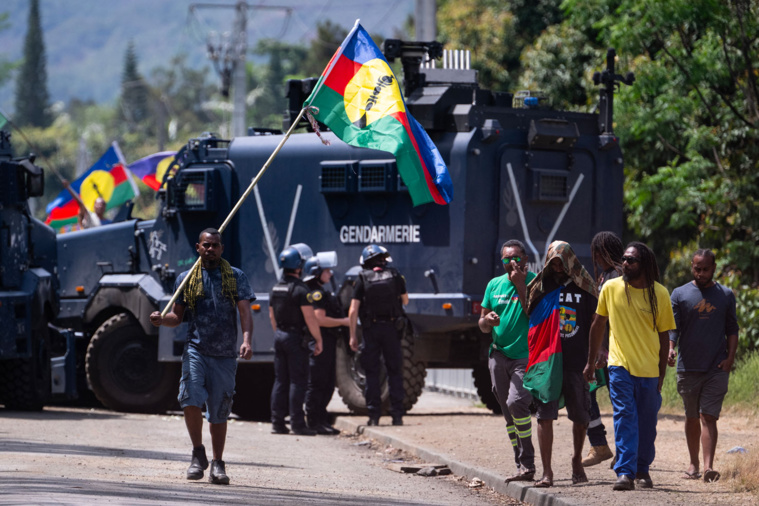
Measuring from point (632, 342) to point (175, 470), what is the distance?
3.65m

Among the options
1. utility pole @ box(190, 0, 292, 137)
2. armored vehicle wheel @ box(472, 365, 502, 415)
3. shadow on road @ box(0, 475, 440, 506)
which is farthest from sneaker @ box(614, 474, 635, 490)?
utility pole @ box(190, 0, 292, 137)

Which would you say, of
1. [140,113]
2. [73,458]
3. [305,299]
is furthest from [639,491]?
[140,113]

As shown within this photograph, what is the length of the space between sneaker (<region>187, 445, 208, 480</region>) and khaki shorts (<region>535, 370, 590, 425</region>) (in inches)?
96.7

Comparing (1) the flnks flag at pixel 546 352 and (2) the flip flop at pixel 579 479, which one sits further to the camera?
(2) the flip flop at pixel 579 479

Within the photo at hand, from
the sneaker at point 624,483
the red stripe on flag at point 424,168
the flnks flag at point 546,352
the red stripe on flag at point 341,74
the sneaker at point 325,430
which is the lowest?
the sneaker at point 325,430

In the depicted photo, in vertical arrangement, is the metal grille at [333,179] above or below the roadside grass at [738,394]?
above

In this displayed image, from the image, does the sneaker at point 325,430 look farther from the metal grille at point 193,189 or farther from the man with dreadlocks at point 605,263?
the man with dreadlocks at point 605,263

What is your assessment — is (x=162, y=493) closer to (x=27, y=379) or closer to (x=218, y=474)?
(x=218, y=474)

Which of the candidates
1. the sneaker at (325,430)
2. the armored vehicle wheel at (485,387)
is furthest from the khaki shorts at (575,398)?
the armored vehicle wheel at (485,387)

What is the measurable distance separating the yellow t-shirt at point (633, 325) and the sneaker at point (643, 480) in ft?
2.44

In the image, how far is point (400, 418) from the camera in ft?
48.5

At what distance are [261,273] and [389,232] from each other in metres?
1.76

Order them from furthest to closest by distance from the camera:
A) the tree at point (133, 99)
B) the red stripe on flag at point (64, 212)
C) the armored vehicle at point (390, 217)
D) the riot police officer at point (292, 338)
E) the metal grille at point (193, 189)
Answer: the tree at point (133, 99) → the red stripe on flag at point (64, 212) → the metal grille at point (193, 189) → the armored vehicle at point (390, 217) → the riot police officer at point (292, 338)

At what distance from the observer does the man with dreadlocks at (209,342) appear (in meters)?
9.88
